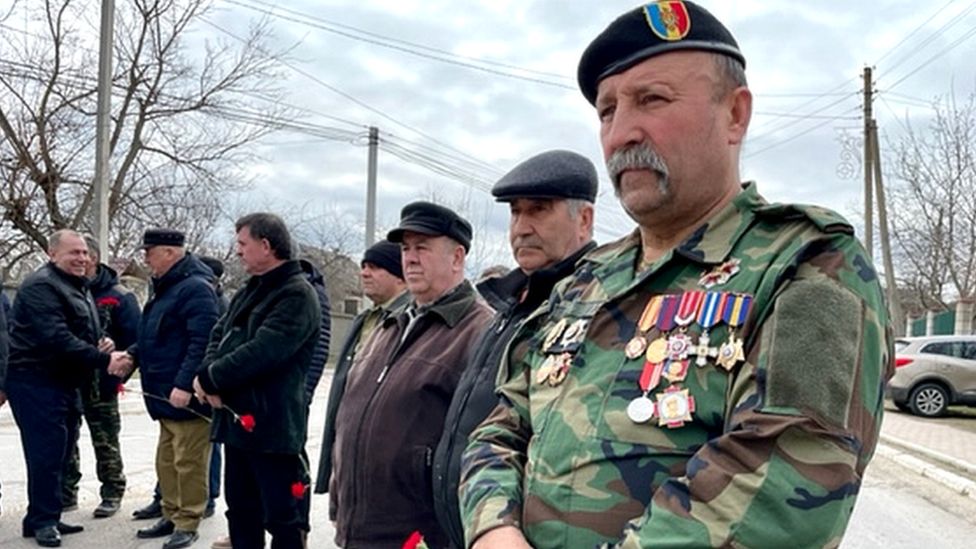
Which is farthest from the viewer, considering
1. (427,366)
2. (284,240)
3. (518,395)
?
(284,240)

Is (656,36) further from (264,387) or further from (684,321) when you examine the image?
(264,387)

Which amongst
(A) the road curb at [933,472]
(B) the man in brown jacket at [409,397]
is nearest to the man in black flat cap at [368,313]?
(B) the man in brown jacket at [409,397]

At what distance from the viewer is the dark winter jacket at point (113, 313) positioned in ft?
18.2

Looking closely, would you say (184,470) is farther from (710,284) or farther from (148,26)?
(148,26)

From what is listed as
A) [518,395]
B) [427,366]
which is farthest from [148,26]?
[518,395]

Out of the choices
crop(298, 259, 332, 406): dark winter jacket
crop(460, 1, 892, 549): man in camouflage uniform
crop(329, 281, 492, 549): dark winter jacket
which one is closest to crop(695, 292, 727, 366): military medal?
crop(460, 1, 892, 549): man in camouflage uniform

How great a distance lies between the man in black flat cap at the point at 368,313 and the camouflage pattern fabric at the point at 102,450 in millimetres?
2392

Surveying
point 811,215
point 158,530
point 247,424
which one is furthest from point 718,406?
point 158,530

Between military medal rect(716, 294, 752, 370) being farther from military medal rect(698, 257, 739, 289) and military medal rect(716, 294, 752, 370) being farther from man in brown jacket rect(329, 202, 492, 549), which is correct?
man in brown jacket rect(329, 202, 492, 549)

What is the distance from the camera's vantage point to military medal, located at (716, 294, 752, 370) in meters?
1.12

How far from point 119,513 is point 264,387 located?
229cm

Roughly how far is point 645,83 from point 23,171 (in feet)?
54.5

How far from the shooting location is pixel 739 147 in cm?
141

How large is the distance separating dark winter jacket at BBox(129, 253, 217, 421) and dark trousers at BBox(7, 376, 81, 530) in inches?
22.5
